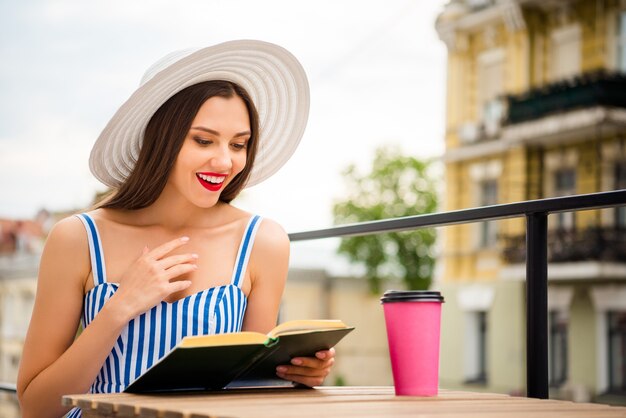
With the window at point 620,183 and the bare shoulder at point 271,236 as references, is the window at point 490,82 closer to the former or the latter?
the window at point 620,183

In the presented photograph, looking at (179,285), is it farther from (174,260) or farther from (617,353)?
(617,353)

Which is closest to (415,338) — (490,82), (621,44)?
(621,44)

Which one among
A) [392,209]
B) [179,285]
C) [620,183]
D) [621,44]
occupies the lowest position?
[179,285]

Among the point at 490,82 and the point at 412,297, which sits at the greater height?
the point at 490,82

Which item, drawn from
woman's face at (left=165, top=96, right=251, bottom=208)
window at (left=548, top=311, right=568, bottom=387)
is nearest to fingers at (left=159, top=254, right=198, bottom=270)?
woman's face at (left=165, top=96, right=251, bottom=208)

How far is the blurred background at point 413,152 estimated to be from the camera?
15875mm

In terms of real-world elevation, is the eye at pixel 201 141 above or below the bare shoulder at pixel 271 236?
above

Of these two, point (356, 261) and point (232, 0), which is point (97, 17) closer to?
point (232, 0)

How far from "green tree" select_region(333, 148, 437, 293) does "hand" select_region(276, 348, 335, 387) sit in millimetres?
25197

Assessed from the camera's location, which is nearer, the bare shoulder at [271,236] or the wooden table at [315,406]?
the wooden table at [315,406]

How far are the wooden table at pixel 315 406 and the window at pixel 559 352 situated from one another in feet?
51.6

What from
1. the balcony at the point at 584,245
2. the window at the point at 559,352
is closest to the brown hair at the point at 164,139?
the balcony at the point at 584,245

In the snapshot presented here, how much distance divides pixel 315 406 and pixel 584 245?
15780 mm

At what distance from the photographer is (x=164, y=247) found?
1.41m
